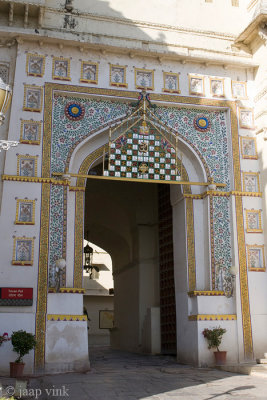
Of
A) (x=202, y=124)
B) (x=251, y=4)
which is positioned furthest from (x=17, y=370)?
(x=251, y=4)

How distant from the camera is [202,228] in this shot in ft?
35.8

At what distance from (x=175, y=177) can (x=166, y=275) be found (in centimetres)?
302

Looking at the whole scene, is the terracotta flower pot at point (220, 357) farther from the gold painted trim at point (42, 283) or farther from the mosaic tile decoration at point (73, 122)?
the mosaic tile decoration at point (73, 122)

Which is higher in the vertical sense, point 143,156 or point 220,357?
point 143,156

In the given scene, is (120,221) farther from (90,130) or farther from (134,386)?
(134,386)

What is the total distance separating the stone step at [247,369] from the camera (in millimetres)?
8783

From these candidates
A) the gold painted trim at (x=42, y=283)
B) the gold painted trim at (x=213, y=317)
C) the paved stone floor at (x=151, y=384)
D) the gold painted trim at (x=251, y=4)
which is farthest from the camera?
the gold painted trim at (x=251, y=4)

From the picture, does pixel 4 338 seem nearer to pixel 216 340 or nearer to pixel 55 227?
pixel 55 227

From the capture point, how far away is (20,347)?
28.2ft

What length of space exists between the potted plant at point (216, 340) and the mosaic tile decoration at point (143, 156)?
3.24m

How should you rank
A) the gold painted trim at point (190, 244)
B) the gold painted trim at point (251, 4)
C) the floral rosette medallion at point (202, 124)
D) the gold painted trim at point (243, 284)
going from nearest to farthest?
the gold painted trim at point (243, 284) → the gold painted trim at point (190, 244) → the floral rosette medallion at point (202, 124) → the gold painted trim at point (251, 4)

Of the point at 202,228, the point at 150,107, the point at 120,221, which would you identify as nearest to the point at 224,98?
the point at 150,107

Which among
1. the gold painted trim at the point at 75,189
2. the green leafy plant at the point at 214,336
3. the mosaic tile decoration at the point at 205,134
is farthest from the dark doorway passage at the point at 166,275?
the gold painted trim at the point at 75,189

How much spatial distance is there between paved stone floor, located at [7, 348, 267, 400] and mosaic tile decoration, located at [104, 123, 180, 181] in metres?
3.90
